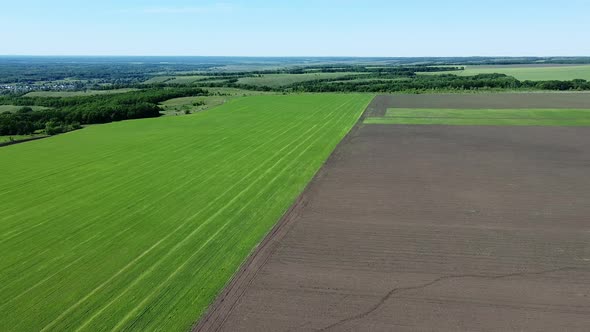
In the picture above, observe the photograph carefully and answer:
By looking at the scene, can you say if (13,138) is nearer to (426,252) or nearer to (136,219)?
(136,219)

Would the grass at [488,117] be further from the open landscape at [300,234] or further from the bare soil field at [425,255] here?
the bare soil field at [425,255]

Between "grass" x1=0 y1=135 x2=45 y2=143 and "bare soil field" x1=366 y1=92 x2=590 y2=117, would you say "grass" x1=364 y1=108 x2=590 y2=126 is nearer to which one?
"bare soil field" x1=366 y1=92 x2=590 y2=117

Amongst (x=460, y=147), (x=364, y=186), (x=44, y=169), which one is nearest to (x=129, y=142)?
(x=44, y=169)

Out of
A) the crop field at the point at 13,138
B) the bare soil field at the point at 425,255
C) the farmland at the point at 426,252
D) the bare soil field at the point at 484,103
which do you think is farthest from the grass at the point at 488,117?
the crop field at the point at 13,138

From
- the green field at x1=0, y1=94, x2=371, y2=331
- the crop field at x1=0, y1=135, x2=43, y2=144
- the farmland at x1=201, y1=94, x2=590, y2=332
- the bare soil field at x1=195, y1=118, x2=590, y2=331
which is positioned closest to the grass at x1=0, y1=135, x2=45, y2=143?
the crop field at x1=0, y1=135, x2=43, y2=144

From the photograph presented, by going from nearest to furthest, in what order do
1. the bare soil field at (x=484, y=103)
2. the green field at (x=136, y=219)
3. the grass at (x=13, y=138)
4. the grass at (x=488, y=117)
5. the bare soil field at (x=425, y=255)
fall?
1. the bare soil field at (x=425, y=255)
2. the green field at (x=136, y=219)
3. the grass at (x=13, y=138)
4. the grass at (x=488, y=117)
5. the bare soil field at (x=484, y=103)
